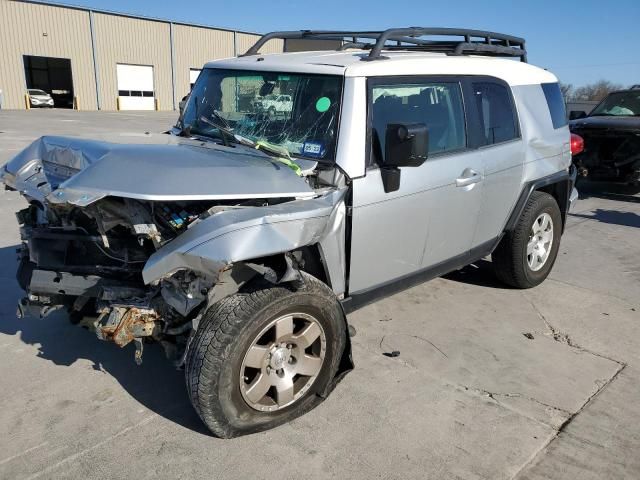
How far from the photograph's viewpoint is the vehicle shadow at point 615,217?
7.76 metres

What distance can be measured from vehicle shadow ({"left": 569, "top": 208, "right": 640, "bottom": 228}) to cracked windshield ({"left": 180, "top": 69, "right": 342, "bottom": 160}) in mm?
6114

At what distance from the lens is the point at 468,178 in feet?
12.7

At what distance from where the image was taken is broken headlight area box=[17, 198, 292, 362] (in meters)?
2.69

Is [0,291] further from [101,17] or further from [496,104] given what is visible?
[101,17]

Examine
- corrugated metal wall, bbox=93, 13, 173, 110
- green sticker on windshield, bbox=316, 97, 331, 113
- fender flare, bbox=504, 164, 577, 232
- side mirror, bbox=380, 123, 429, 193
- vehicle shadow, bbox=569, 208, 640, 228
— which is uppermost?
corrugated metal wall, bbox=93, 13, 173, 110

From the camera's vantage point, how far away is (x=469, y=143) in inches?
156

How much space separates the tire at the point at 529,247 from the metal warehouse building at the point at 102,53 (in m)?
32.8

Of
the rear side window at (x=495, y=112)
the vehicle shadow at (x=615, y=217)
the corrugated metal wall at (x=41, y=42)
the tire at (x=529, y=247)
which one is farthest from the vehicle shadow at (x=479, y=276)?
the corrugated metal wall at (x=41, y=42)

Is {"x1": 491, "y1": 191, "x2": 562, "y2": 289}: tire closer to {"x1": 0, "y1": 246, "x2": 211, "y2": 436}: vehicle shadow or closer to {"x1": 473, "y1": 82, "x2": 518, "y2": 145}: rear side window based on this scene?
{"x1": 473, "y1": 82, "x2": 518, "y2": 145}: rear side window

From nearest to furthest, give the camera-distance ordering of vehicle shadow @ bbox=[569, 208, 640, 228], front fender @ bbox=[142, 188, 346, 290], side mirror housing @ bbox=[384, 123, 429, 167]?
front fender @ bbox=[142, 188, 346, 290] → side mirror housing @ bbox=[384, 123, 429, 167] → vehicle shadow @ bbox=[569, 208, 640, 228]

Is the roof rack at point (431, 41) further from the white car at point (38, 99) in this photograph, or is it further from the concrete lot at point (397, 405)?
the white car at point (38, 99)

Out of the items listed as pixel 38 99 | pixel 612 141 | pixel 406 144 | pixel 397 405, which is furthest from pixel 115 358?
pixel 38 99

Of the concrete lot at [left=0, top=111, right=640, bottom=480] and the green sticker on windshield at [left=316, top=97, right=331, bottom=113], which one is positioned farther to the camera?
the green sticker on windshield at [left=316, top=97, right=331, bottom=113]

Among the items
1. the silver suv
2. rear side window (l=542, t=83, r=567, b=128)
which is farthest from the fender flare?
rear side window (l=542, t=83, r=567, b=128)
